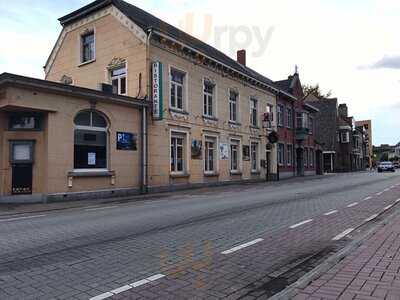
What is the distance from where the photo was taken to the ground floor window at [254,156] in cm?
3134

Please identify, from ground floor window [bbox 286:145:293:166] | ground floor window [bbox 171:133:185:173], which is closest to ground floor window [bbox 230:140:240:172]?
ground floor window [bbox 171:133:185:173]

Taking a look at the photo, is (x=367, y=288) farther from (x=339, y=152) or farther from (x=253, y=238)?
(x=339, y=152)

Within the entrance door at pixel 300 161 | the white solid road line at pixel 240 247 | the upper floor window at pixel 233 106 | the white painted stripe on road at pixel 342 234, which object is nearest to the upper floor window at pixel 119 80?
the upper floor window at pixel 233 106

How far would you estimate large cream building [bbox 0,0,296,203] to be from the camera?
16984 mm

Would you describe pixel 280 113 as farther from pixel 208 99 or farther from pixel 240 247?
pixel 240 247

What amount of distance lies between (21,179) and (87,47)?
11111 mm

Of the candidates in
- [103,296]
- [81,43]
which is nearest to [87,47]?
[81,43]

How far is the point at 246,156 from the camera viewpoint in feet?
99.1

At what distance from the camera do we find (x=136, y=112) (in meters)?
20.3

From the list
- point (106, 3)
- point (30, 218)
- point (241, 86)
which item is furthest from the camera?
point (241, 86)

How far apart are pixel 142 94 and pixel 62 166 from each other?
6.08m

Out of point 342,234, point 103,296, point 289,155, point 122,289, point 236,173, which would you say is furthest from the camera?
point 289,155

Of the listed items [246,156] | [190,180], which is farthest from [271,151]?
[190,180]

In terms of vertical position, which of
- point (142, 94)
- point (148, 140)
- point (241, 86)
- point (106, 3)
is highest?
point (106, 3)
